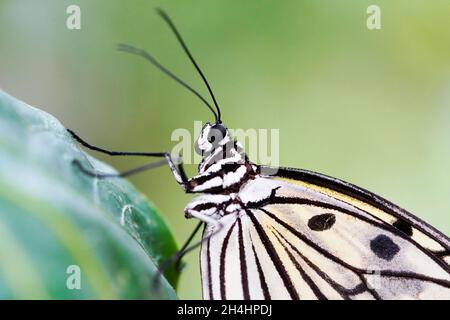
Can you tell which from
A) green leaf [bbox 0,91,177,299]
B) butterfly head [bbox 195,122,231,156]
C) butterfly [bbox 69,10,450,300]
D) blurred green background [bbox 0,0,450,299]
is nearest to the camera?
green leaf [bbox 0,91,177,299]

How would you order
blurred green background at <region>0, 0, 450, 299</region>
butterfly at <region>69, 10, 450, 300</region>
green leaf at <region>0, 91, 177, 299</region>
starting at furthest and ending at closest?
blurred green background at <region>0, 0, 450, 299</region> < butterfly at <region>69, 10, 450, 300</region> < green leaf at <region>0, 91, 177, 299</region>

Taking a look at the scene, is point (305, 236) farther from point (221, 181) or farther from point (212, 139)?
point (212, 139)

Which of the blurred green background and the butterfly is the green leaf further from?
the blurred green background

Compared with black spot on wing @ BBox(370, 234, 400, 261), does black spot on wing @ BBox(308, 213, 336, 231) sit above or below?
above

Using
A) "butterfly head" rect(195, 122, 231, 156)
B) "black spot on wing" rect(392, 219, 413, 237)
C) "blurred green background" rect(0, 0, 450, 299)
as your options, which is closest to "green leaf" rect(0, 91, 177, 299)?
"butterfly head" rect(195, 122, 231, 156)

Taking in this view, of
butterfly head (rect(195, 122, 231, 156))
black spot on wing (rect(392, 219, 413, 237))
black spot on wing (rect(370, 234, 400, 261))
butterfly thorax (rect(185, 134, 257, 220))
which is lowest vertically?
black spot on wing (rect(370, 234, 400, 261))
